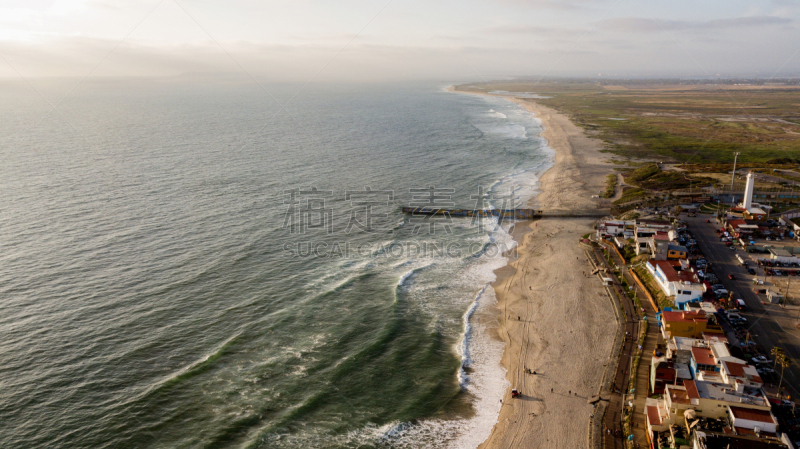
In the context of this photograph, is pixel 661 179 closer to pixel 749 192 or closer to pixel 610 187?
pixel 610 187

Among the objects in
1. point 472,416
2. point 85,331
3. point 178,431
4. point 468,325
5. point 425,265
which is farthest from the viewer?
point 425,265

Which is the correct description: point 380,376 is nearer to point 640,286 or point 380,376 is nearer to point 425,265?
point 425,265

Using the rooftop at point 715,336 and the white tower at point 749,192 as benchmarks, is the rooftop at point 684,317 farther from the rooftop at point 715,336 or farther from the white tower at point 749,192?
the white tower at point 749,192

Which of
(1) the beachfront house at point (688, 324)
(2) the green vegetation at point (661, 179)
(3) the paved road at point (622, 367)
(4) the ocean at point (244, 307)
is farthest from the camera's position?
(2) the green vegetation at point (661, 179)

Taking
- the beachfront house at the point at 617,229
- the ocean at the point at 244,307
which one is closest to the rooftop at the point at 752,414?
the ocean at the point at 244,307

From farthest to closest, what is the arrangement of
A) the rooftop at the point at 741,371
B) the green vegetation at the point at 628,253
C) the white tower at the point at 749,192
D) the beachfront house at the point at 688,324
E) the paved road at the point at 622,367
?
the white tower at the point at 749,192
the green vegetation at the point at 628,253
the beachfront house at the point at 688,324
the paved road at the point at 622,367
the rooftop at the point at 741,371

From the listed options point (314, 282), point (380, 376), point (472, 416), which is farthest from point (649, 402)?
point (314, 282)
